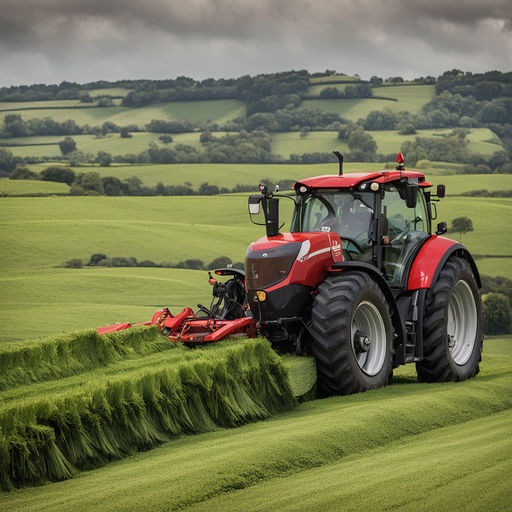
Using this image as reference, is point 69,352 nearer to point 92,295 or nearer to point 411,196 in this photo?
point 411,196

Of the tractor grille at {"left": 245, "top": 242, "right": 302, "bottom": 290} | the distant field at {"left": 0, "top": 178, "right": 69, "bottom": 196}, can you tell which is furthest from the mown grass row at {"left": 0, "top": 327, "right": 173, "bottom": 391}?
the distant field at {"left": 0, "top": 178, "right": 69, "bottom": 196}

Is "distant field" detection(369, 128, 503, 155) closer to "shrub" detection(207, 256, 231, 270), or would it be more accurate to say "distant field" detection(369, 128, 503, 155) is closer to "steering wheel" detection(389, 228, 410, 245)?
"shrub" detection(207, 256, 231, 270)

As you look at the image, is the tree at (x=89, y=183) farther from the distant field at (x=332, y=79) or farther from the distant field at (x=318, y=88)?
the distant field at (x=332, y=79)

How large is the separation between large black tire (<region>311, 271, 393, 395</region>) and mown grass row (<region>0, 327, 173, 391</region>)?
6.26 feet

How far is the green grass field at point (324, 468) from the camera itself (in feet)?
19.9

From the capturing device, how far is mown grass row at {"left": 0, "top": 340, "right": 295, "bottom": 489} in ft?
23.6

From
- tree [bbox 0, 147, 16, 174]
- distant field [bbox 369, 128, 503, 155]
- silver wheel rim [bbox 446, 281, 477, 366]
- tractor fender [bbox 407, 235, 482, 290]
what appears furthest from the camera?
distant field [bbox 369, 128, 503, 155]

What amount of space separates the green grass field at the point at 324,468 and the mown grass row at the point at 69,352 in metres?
1.77

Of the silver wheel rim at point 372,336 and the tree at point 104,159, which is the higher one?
the tree at point 104,159

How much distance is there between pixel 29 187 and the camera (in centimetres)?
6369

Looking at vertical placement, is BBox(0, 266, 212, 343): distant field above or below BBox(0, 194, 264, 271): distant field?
below

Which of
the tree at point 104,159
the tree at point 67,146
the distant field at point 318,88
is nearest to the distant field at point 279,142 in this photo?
the tree at point 67,146

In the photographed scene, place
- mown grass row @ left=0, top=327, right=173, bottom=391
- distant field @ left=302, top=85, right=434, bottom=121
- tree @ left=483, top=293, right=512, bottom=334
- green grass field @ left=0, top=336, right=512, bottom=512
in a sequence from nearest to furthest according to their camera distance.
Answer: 1. green grass field @ left=0, top=336, right=512, bottom=512
2. mown grass row @ left=0, top=327, right=173, bottom=391
3. tree @ left=483, top=293, right=512, bottom=334
4. distant field @ left=302, top=85, right=434, bottom=121

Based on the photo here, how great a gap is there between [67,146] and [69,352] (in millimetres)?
80046
